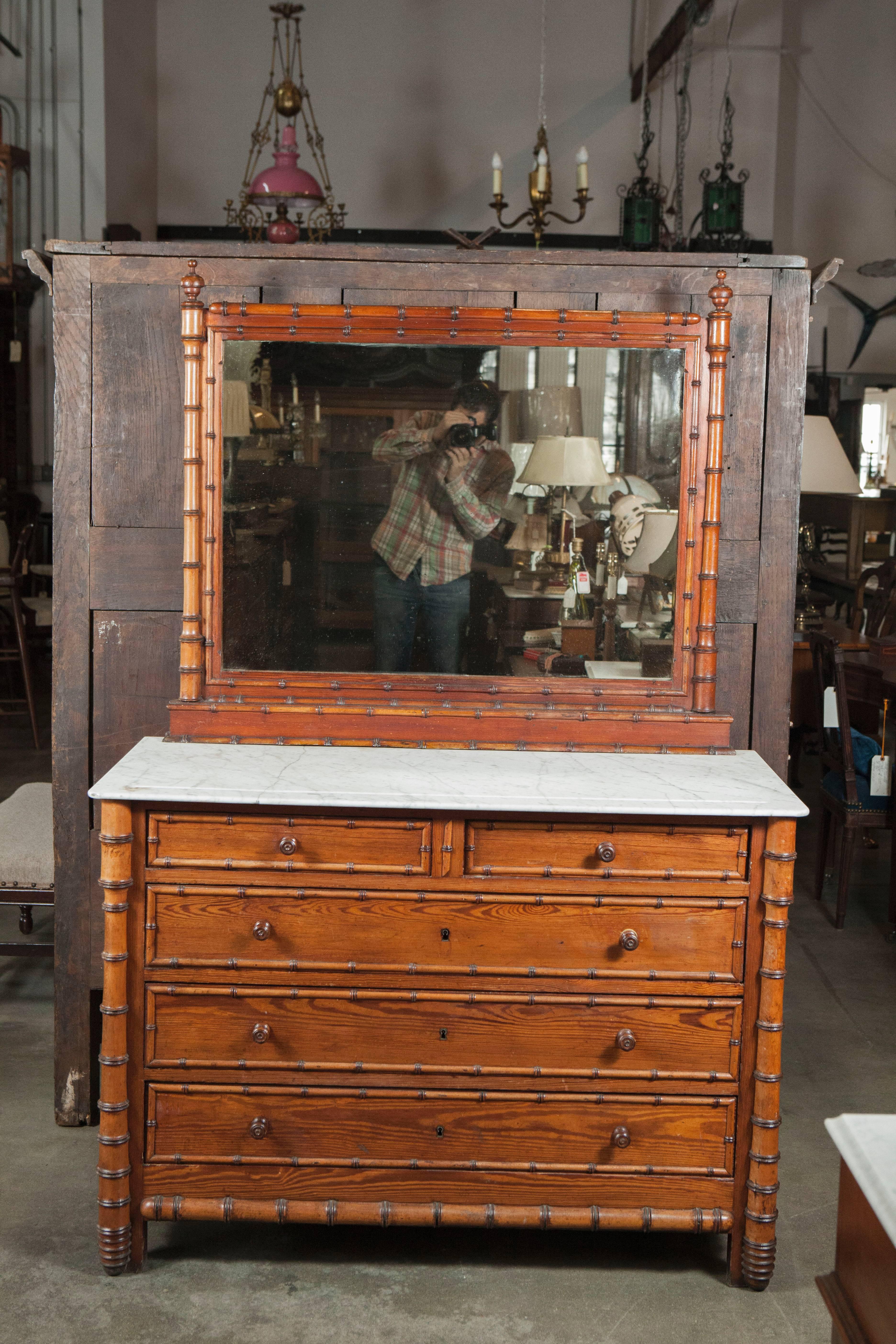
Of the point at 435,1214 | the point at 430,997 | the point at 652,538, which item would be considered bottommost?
the point at 435,1214

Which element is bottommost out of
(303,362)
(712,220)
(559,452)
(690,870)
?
(690,870)

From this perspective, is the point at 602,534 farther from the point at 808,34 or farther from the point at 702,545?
the point at 808,34

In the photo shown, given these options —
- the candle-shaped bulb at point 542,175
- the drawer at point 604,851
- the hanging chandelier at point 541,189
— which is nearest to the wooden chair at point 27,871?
the drawer at point 604,851

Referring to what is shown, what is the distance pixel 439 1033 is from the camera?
2.44 meters

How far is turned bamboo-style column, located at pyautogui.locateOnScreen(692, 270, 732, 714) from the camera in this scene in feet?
8.75

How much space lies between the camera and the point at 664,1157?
245 cm

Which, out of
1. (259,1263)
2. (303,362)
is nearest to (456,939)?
(259,1263)

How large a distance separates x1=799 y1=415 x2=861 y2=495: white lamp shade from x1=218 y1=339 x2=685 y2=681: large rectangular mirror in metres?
2.84

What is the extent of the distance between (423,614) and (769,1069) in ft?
3.94

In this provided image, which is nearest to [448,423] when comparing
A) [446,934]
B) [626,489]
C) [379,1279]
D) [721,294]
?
[626,489]

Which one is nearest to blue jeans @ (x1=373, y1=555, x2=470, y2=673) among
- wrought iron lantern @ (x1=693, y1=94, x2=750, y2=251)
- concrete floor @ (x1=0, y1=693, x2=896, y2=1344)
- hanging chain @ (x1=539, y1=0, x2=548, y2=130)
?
concrete floor @ (x1=0, y1=693, x2=896, y2=1344)

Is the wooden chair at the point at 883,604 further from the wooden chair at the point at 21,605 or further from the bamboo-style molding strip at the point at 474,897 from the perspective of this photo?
the wooden chair at the point at 21,605

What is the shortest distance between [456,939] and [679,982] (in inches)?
17.6

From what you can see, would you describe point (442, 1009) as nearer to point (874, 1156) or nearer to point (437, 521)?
point (437, 521)
